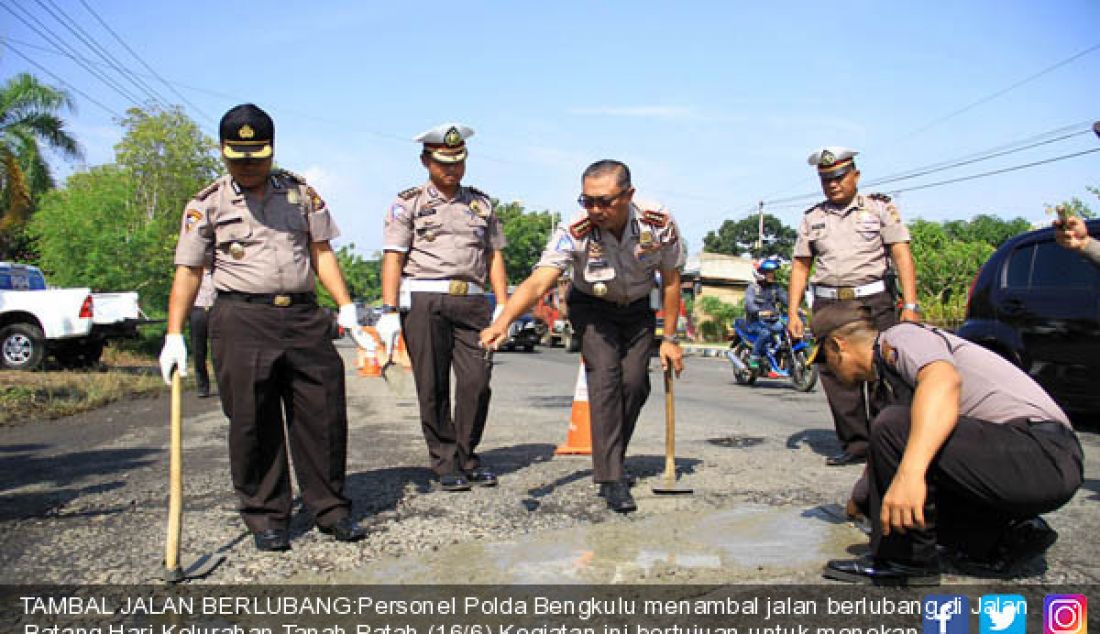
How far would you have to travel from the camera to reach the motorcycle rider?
1184cm

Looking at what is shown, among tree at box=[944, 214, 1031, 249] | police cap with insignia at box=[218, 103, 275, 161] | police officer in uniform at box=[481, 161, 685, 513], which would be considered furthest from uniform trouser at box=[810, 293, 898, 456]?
tree at box=[944, 214, 1031, 249]

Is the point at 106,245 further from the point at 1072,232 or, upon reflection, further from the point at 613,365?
the point at 1072,232

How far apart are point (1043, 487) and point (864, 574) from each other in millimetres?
648

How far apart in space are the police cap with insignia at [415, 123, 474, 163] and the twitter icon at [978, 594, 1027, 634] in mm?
3371

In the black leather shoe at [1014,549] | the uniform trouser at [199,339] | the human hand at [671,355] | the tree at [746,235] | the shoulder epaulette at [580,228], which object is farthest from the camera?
the tree at [746,235]

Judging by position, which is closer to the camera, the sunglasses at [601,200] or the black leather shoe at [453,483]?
the sunglasses at [601,200]

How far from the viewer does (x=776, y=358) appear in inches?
467

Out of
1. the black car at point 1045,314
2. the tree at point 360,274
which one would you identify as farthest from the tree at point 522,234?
the black car at point 1045,314

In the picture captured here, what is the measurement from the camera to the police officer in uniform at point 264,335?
3.62m

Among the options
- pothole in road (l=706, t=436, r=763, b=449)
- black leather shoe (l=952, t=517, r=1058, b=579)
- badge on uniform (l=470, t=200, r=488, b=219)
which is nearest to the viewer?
black leather shoe (l=952, t=517, r=1058, b=579)

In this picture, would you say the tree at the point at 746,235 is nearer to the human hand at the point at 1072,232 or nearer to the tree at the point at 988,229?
the tree at the point at 988,229

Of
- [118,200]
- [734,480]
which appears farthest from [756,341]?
[118,200]

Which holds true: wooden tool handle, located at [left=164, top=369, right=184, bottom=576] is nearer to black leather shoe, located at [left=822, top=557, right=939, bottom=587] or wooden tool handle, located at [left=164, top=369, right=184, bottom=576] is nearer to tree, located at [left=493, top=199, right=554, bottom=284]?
black leather shoe, located at [left=822, top=557, right=939, bottom=587]

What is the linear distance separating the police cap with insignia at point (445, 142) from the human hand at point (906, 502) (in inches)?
119
